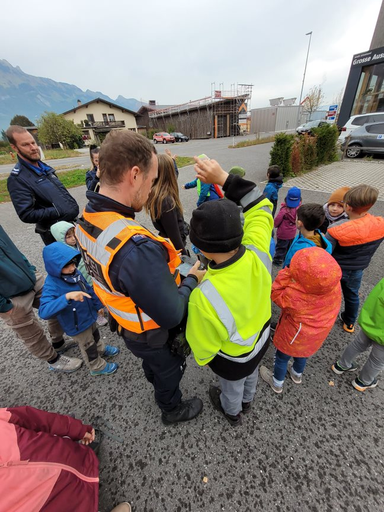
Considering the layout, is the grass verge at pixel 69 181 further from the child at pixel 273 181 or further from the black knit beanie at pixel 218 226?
the black knit beanie at pixel 218 226

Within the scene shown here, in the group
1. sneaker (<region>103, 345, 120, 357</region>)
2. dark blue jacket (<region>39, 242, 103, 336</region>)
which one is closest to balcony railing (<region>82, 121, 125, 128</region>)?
dark blue jacket (<region>39, 242, 103, 336</region>)

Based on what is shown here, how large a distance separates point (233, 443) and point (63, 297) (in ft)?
6.12

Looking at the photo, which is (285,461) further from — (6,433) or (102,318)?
(102,318)

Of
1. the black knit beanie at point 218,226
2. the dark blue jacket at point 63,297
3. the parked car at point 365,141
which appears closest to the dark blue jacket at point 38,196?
the dark blue jacket at point 63,297

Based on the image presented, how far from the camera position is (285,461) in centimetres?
165

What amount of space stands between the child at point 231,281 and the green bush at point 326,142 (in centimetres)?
1098

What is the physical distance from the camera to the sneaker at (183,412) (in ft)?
6.08

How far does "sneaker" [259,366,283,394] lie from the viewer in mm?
2082

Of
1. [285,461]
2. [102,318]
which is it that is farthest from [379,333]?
[102,318]

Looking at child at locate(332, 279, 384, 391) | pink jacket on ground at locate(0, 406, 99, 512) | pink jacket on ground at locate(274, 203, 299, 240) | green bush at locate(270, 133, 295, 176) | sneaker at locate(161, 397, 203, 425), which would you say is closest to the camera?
pink jacket on ground at locate(0, 406, 99, 512)

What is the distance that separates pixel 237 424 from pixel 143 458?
805 millimetres

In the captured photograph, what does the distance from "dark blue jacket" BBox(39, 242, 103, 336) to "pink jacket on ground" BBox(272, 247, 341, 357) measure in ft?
5.72

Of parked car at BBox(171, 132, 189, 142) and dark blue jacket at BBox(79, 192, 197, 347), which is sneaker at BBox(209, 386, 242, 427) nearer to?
dark blue jacket at BBox(79, 192, 197, 347)

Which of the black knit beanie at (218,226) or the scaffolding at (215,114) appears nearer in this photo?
the black knit beanie at (218,226)
